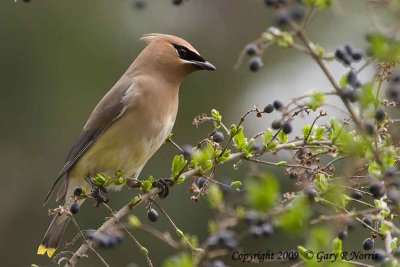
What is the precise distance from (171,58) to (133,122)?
414 millimetres

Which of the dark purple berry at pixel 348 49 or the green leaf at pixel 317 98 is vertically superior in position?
the dark purple berry at pixel 348 49

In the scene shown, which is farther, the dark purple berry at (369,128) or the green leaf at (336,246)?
the green leaf at (336,246)

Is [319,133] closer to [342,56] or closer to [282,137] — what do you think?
[282,137]

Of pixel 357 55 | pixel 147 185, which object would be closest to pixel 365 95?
pixel 357 55

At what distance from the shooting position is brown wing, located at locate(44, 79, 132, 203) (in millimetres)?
4676

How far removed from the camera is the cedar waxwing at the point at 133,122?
4504 millimetres

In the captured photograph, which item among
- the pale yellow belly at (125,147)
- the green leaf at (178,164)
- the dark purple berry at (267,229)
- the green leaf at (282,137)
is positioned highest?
the dark purple berry at (267,229)

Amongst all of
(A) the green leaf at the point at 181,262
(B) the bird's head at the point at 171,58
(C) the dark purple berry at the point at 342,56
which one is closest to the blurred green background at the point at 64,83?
(B) the bird's head at the point at 171,58

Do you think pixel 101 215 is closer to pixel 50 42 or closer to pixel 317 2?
pixel 50 42

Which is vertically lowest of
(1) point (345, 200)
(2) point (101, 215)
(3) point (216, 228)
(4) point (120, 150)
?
(2) point (101, 215)

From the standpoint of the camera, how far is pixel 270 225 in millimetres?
2189

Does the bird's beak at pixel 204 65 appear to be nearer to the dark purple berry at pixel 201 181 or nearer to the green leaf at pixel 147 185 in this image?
the green leaf at pixel 147 185

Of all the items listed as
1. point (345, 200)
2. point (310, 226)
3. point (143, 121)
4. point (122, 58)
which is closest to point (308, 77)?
point (122, 58)

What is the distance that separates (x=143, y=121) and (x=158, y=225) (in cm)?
378
